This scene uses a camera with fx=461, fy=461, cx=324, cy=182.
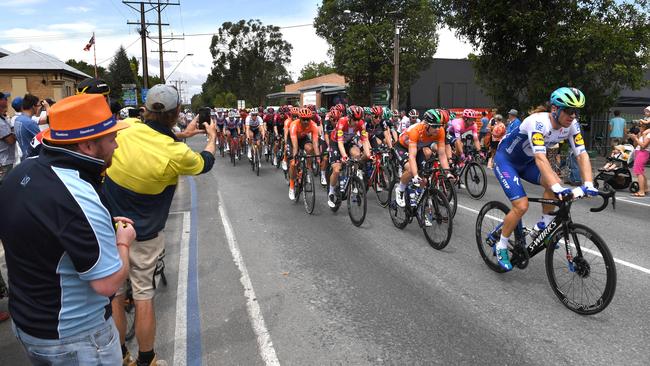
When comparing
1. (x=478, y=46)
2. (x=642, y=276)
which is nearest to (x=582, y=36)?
(x=478, y=46)

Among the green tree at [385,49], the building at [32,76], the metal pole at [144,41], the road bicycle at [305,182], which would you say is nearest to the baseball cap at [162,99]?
the road bicycle at [305,182]

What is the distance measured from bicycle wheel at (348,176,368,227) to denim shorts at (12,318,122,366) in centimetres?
580

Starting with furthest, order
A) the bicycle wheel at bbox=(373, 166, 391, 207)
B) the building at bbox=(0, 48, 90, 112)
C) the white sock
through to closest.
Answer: the building at bbox=(0, 48, 90, 112) < the bicycle wheel at bbox=(373, 166, 391, 207) < the white sock

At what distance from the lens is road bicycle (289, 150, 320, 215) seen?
877 centimetres

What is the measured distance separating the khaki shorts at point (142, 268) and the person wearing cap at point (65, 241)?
134 centimetres

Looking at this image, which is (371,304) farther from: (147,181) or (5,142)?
(5,142)

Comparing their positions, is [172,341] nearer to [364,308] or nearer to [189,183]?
[364,308]

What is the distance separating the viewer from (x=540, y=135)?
474cm

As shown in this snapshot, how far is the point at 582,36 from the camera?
51.0 ft

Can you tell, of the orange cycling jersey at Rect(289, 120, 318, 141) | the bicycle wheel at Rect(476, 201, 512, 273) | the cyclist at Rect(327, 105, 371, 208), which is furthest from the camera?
the orange cycling jersey at Rect(289, 120, 318, 141)

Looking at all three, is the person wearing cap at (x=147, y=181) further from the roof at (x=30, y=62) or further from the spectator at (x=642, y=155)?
the roof at (x=30, y=62)

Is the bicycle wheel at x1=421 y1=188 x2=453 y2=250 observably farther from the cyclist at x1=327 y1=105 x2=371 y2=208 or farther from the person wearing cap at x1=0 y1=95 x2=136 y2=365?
the person wearing cap at x1=0 y1=95 x2=136 y2=365

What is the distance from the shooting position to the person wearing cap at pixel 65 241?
1719 mm

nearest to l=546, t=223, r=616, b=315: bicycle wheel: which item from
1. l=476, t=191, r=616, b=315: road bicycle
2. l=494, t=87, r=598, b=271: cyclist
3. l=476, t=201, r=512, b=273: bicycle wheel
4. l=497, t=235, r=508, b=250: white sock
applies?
l=476, t=191, r=616, b=315: road bicycle
